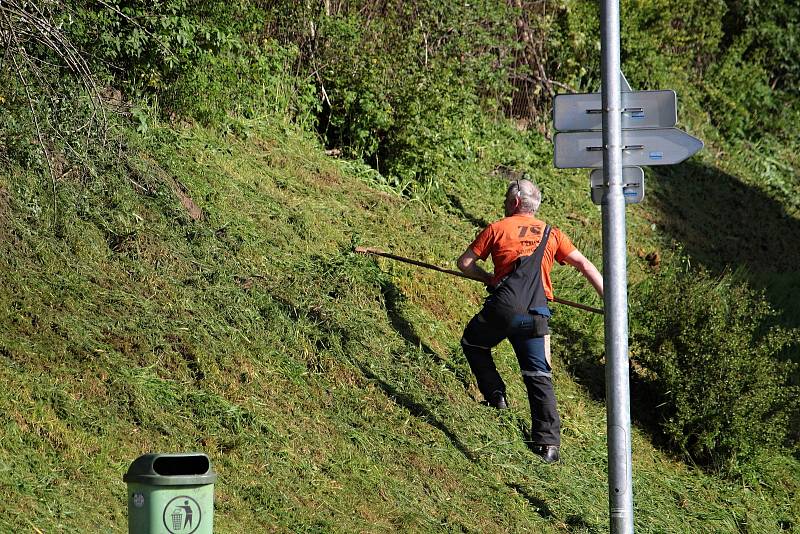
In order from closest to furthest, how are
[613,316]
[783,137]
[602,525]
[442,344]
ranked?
1. [613,316]
2. [602,525]
3. [442,344]
4. [783,137]

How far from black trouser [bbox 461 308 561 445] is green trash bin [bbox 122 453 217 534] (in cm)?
373

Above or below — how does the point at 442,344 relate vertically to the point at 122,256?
below

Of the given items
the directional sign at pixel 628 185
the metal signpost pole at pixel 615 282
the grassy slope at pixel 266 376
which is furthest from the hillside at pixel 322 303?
the directional sign at pixel 628 185

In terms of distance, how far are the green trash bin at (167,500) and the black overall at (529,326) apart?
3.71m

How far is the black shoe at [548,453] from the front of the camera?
8547 millimetres

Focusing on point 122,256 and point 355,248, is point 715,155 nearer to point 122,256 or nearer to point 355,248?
point 355,248

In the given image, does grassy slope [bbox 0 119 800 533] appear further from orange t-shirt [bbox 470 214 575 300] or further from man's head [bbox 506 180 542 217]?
man's head [bbox 506 180 542 217]

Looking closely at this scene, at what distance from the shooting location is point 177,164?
10.0 m

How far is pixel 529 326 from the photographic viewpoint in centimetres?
838

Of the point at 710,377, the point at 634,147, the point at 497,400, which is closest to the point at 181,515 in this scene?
the point at 634,147

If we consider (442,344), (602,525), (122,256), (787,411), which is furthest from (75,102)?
(787,411)

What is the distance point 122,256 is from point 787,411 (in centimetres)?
570

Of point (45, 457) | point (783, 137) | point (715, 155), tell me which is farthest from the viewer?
point (783, 137)

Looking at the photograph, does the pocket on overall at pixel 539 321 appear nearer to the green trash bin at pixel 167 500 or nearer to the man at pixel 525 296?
the man at pixel 525 296
